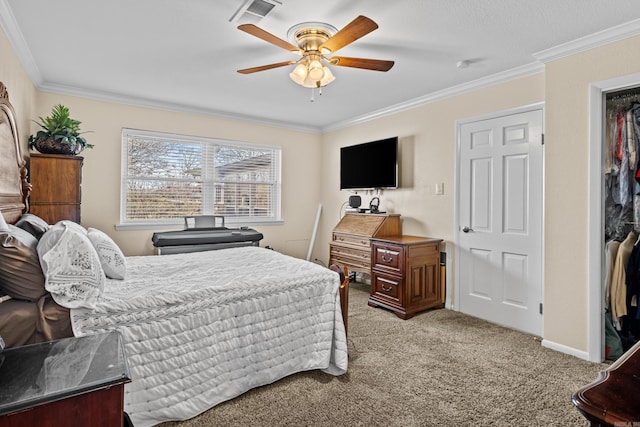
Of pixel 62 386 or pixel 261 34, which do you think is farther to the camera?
pixel 261 34

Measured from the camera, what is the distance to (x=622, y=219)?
2775 millimetres

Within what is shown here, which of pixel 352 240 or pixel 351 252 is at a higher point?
pixel 352 240

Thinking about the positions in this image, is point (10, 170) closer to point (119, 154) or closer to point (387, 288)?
point (119, 154)

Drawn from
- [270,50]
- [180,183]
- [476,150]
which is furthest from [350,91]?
[180,183]

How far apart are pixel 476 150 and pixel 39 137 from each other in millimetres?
4150

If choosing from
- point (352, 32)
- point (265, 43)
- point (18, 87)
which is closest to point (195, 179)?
point (18, 87)

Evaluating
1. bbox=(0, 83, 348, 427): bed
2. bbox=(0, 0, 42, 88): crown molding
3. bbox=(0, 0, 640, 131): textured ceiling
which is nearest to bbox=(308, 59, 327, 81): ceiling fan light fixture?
bbox=(0, 0, 640, 131): textured ceiling

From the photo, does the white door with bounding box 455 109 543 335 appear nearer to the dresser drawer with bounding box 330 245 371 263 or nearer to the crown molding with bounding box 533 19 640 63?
the crown molding with bounding box 533 19 640 63

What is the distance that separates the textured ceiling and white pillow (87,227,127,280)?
4.99ft

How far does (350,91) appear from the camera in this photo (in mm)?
3826

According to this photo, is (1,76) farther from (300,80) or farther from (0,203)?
(300,80)

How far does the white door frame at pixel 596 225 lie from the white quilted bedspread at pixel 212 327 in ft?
6.31

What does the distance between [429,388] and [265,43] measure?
2798 millimetres

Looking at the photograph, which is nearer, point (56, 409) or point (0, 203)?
point (56, 409)
